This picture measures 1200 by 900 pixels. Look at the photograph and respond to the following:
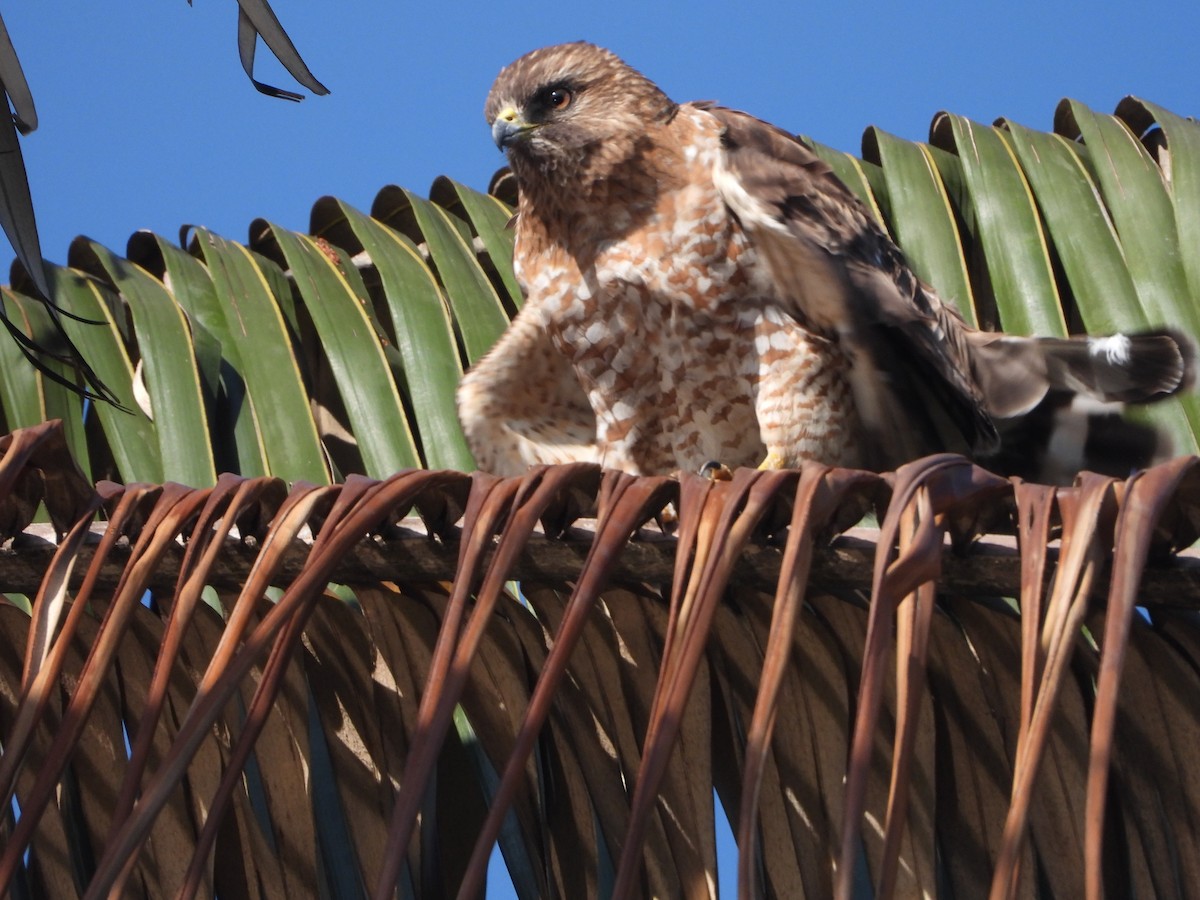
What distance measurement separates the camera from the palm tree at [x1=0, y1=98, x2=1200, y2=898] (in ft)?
5.18

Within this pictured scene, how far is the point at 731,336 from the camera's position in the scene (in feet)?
11.8

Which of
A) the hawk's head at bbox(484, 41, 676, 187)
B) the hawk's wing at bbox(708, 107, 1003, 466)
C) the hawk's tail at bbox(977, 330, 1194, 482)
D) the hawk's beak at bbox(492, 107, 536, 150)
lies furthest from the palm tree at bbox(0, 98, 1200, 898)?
the hawk's beak at bbox(492, 107, 536, 150)

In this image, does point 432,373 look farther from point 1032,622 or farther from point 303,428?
point 1032,622

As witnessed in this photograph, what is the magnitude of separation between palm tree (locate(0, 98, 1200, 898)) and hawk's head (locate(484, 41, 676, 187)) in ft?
5.74

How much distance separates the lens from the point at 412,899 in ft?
6.67

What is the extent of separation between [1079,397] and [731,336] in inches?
30.6

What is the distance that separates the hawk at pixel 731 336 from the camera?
3.42m

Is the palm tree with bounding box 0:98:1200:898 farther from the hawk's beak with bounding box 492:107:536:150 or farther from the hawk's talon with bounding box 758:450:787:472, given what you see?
the hawk's beak with bounding box 492:107:536:150

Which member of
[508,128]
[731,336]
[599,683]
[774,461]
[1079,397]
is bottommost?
[599,683]

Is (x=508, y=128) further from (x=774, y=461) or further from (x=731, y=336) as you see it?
(x=774, y=461)

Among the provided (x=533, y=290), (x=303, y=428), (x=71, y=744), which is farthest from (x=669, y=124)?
(x=71, y=744)

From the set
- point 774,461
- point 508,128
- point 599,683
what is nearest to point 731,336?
point 774,461

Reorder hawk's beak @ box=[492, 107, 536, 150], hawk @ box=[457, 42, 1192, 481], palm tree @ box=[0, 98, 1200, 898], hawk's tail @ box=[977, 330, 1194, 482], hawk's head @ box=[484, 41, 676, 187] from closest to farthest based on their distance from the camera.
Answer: palm tree @ box=[0, 98, 1200, 898], hawk's tail @ box=[977, 330, 1194, 482], hawk @ box=[457, 42, 1192, 481], hawk's head @ box=[484, 41, 676, 187], hawk's beak @ box=[492, 107, 536, 150]

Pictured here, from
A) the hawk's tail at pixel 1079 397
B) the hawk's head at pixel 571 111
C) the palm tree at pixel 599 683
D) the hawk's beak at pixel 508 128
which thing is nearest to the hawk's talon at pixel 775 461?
the hawk's tail at pixel 1079 397
